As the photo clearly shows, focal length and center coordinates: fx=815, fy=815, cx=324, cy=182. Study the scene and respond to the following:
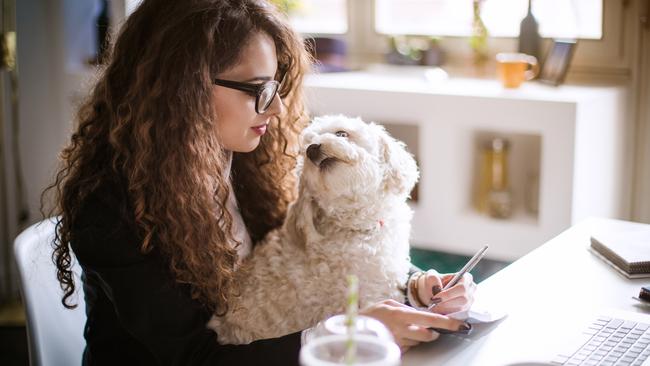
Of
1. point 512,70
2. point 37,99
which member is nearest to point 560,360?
point 512,70

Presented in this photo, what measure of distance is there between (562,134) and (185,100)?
57.1 inches

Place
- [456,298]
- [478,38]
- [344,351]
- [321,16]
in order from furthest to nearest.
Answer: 1. [321,16]
2. [478,38]
3. [456,298]
4. [344,351]

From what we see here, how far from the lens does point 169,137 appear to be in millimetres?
1395

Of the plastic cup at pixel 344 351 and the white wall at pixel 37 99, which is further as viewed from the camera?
the white wall at pixel 37 99

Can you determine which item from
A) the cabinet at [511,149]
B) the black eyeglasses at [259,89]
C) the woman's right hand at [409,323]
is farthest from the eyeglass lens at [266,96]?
the cabinet at [511,149]

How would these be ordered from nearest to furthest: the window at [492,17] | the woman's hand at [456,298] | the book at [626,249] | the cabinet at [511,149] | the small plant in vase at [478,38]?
the woman's hand at [456,298], the book at [626,249], the cabinet at [511,149], the window at [492,17], the small plant in vase at [478,38]

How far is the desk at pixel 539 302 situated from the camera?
122 cm

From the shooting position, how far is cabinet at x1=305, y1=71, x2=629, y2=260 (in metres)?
2.50

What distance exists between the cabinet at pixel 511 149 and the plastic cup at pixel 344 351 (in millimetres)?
1815

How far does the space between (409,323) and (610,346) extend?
0.31 metres

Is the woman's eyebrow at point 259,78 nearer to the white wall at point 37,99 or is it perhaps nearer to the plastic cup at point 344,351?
the plastic cup at point 344,351

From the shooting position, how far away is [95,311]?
57.1 inches

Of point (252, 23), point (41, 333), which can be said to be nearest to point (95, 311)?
point (41, 333)

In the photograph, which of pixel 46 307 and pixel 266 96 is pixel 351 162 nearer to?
pixel 266 96
